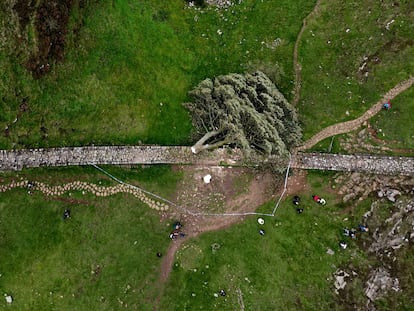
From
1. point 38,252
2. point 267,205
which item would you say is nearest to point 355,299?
point 267,205

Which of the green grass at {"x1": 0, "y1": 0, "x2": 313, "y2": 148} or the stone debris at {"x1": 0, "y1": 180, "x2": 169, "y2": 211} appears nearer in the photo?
the stone debris at {"x1": 0, "y1": 180, "x2": 169, "y2": 211}

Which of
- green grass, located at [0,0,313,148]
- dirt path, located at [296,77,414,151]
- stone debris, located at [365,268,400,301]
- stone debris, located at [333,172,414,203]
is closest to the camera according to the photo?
stone debris, located at [365,268,400,301]

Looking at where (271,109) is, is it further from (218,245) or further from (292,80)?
(218,245)

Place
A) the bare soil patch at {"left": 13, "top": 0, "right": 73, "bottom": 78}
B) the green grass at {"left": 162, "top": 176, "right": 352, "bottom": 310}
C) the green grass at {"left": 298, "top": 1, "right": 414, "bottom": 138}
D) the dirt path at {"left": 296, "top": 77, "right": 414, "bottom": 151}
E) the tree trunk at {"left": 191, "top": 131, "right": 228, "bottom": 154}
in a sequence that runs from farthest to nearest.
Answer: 1. the green grass at {"left": 298, "top": 1, "right": 414, "bottom": 138}
2. the dirt path at {"left": 296, "top": 77, "right": 414, "bottom": 151}
3. the bare soil patch at {"left": 13, "top": 0, "right": 73, "bottom": 78}
4. the tree trunk at {"left": 191, "top": 131, "right": 228, "bottom": 154}
5. the green grass at {"left": 162, "top": 176, "right": 352, "bottom": 310}

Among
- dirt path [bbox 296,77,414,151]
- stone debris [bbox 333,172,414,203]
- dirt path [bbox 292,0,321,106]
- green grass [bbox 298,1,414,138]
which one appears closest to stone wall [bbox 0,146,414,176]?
stone debris [bbox 333,172,414,203]

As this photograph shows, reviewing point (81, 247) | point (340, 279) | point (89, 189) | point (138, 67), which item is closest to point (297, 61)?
point (138, 67)

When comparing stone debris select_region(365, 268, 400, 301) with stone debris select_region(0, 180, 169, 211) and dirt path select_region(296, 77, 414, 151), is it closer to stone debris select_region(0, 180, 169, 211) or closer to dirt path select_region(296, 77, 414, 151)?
dirt path select_region(296, 77, 414, 151)
